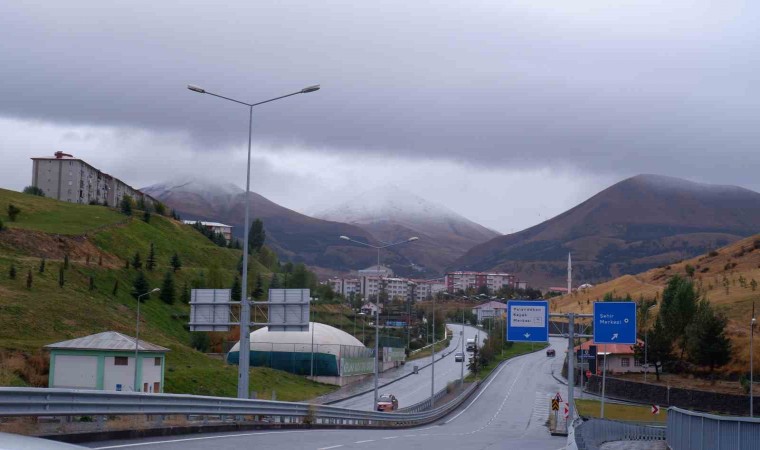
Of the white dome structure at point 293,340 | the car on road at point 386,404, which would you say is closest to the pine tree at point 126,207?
the white dome structure at point 293,340

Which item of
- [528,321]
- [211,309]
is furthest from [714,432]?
[528,321]

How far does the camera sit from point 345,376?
9400 centimetres

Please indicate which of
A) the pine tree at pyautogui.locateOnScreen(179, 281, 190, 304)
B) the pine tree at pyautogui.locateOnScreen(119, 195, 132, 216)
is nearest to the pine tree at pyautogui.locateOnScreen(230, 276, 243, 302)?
the pine tree at pyautogui.locateOnScreen(179, 281, 190, 304)

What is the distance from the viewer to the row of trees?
3142 inches

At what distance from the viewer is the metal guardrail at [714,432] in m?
17.4

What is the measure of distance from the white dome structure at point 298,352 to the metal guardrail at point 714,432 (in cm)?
6870

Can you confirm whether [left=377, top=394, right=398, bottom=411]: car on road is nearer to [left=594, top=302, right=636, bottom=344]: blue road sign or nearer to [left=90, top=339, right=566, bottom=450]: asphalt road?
[left=90, top=339, right=566, bottom=450]: asphalt road

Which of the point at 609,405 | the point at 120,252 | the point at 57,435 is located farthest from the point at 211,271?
the point at 57,435

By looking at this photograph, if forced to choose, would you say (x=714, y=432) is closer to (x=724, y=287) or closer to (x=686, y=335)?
(x=686, y=335)

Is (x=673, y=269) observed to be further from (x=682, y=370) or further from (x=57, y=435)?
(x=57, y=435)

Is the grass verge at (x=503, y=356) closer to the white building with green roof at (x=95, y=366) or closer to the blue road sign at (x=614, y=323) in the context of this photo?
the white building with green roof at (x=95, y=366)

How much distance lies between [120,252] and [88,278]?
78.3ft

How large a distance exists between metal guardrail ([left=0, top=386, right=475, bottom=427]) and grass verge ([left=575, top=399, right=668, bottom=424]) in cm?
3754

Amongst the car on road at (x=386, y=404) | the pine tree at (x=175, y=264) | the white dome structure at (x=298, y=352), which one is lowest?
the car on road at (x=386, y=404)
